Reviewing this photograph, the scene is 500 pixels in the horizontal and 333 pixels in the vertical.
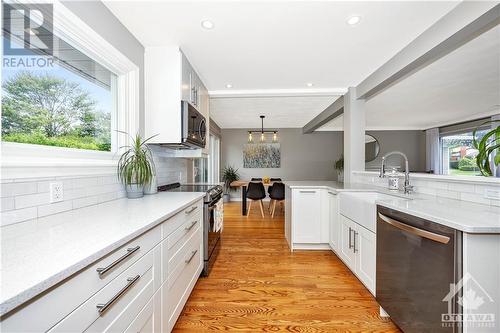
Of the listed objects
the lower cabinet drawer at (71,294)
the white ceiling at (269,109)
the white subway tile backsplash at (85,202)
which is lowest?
the lower cabinet drawer at (71,294)

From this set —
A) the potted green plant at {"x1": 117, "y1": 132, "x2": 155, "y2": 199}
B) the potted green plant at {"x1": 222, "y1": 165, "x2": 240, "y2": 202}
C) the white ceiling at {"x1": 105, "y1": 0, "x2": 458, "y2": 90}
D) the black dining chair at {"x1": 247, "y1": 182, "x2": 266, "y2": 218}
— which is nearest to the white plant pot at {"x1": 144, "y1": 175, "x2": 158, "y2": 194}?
the potted green plant at {"x1": 117, "y1": 132, "x2": 155, "y2": 199}

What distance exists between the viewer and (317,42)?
2.12 m

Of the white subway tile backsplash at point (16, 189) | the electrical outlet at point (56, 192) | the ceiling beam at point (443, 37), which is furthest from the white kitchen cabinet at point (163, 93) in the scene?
the ceiling beam at point (443, 37)

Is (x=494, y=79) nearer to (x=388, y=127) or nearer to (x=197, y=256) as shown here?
(x=388, y=127)

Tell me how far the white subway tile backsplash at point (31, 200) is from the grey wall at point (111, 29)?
1125mm

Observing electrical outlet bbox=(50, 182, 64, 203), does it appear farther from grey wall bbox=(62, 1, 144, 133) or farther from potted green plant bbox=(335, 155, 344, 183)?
potted green plant bbox=(335, 155, 344, 183)

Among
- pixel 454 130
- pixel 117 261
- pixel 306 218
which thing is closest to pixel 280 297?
pixel 306 218

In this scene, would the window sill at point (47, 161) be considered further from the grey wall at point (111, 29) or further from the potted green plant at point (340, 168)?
the potted green plant at point (340, 168)

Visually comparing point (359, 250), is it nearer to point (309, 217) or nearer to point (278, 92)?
point (309, 217)

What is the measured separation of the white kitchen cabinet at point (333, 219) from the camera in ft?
8.48

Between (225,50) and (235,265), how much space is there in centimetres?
239

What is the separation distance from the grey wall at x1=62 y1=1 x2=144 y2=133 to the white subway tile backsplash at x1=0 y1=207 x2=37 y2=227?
1.22 meters

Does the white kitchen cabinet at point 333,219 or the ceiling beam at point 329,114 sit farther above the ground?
the ceiling beam at point 329,114

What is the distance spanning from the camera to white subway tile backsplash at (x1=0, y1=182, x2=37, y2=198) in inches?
37.7
